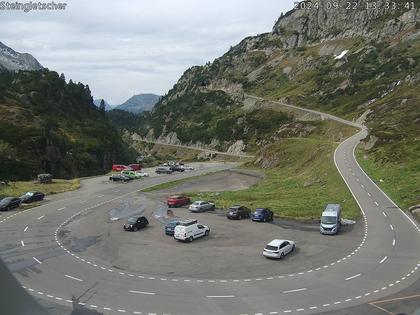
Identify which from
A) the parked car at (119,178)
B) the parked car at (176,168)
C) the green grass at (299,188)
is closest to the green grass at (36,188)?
the parked car at (119,178)

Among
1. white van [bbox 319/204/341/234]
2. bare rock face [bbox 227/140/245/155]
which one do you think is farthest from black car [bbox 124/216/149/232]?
bare rock face [bbox 227/140/245/155]

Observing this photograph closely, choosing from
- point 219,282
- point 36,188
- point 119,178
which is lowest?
point 219,282

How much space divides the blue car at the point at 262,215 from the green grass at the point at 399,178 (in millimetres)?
15416

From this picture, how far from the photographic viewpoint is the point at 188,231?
45.0m

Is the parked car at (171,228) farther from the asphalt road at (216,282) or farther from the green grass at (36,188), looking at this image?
the green grass at (36,188)

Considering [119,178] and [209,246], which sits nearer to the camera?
[209,246]

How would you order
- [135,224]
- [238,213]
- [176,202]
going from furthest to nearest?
[176,202] → [238,213] → [135,224]

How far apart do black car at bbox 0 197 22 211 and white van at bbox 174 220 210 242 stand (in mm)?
26788

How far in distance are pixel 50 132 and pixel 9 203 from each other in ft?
235

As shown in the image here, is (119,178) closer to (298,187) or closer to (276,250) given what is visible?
(298,187)

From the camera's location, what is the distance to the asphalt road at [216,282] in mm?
28203

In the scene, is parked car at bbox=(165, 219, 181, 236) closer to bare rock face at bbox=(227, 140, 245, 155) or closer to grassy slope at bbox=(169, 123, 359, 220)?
grassy slope at bbox=(169, 123, 359, 220)

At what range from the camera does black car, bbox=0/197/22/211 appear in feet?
198

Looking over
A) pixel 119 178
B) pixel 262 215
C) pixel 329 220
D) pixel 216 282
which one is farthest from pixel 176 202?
pixel 216 282
